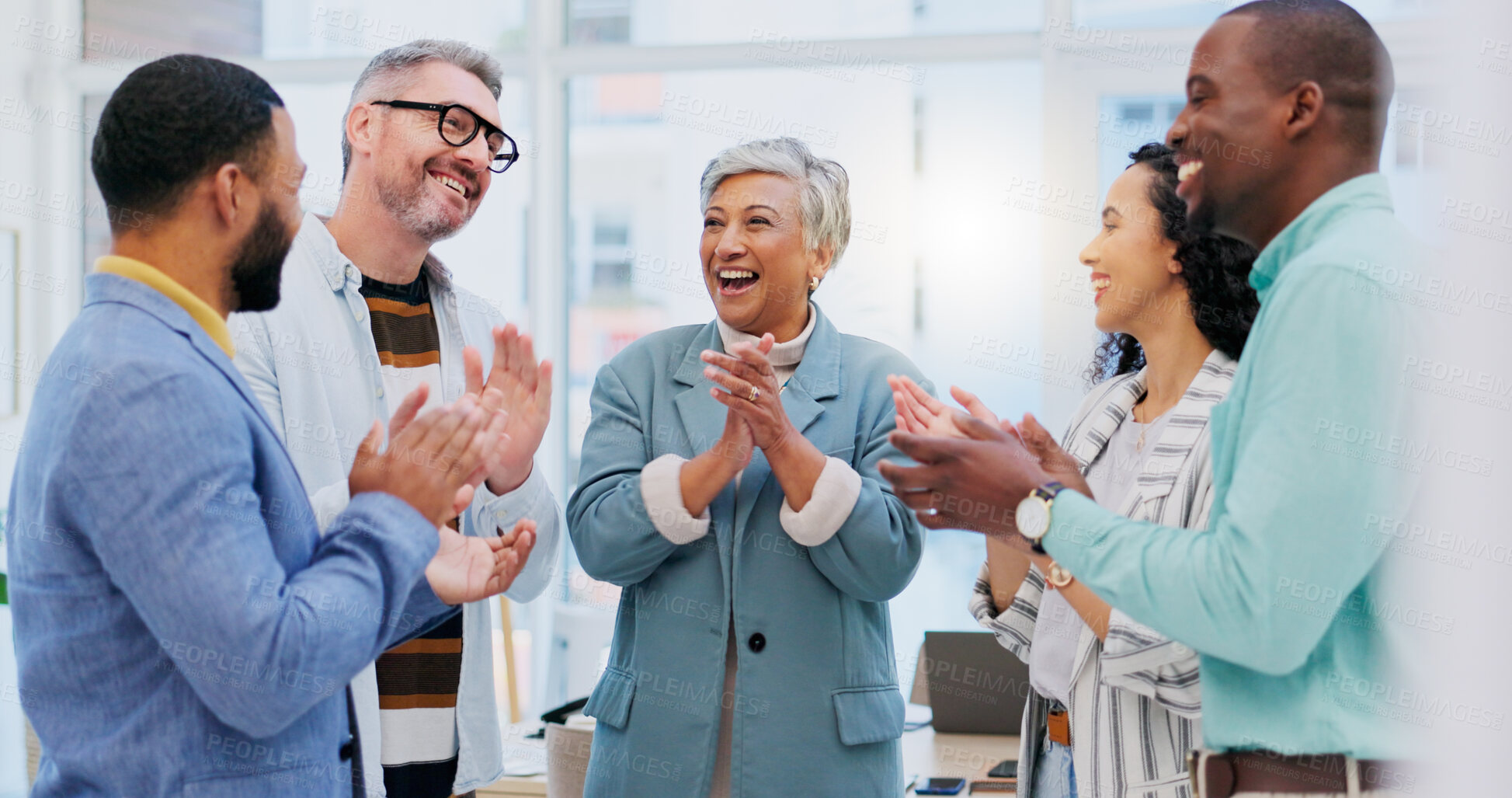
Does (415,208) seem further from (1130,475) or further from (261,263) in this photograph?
(1130,475)

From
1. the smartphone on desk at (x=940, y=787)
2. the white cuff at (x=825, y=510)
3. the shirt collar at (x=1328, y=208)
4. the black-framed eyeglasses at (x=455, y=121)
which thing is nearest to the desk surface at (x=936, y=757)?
the smartphone on desk at (x=940, y=787)

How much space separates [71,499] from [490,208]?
146 inches

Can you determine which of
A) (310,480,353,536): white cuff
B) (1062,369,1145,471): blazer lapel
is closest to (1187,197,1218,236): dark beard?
(1062,369,1145,471): blazer lapel

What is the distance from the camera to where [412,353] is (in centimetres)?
203

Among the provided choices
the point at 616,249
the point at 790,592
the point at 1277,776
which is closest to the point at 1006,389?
the point at 616,249

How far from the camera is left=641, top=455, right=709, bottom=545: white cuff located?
180 centimetres

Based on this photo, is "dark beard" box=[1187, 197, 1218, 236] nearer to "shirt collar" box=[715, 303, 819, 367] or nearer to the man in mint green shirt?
the man in mint green shirt

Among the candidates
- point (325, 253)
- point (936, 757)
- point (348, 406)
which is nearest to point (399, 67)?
point (325, 253)

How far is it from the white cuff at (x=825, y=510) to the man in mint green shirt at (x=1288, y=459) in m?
0.51

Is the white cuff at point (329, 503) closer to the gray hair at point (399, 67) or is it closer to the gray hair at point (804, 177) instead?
the gray hair at point (399, 67)

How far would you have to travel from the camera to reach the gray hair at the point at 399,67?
6.91ft

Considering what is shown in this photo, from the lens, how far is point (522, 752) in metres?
2.87

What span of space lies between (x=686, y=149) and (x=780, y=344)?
2674mm

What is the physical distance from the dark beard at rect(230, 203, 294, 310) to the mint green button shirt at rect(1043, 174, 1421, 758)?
2.99 ft
